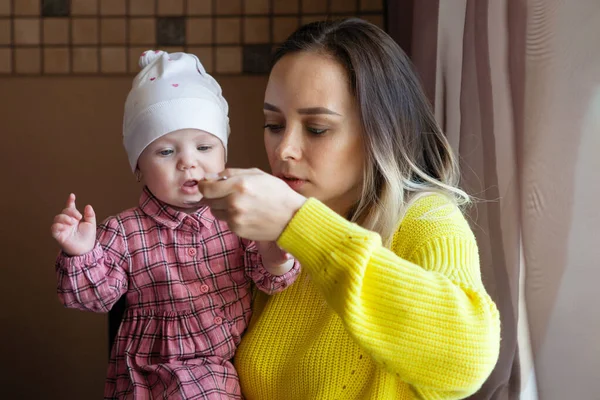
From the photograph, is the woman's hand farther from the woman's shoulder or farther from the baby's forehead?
the baby's forehead

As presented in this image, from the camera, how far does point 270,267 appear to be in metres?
1.38

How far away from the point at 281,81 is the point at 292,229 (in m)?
0.36

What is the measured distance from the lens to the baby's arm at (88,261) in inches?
51.8

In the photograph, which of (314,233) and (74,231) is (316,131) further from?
(74,231)

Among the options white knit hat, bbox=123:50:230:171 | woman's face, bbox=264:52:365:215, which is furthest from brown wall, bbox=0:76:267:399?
woman's face, bbox=264:52:365:215

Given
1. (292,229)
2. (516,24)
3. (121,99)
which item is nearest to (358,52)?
(516,24)

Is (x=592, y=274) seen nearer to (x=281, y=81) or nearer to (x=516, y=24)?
(x=516, y=24)

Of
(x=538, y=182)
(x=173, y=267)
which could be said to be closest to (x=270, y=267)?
(x=173, y=267)

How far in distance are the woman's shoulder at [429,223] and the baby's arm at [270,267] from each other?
215 millimetres

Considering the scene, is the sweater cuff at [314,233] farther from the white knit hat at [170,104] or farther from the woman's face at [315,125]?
the white knit hat at [170,104]

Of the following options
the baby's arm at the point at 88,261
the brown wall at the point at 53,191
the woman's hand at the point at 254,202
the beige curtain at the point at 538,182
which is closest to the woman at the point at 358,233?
the woman's hand at the point at 254,202

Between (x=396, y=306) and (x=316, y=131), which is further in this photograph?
(x=316, y=131)

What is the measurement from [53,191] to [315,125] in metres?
1.60

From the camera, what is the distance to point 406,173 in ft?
4.58
